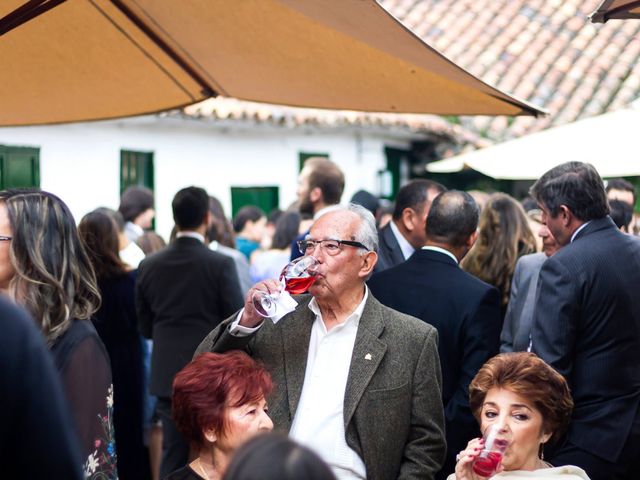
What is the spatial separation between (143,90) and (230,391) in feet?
9.89

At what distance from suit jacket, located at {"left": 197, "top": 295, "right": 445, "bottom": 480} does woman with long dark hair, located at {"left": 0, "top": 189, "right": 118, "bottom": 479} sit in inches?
Answer: 24.2

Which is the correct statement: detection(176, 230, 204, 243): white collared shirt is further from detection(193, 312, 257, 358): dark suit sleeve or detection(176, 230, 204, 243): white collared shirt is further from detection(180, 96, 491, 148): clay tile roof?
detection(180, 96, 491, 148): clay tile roof

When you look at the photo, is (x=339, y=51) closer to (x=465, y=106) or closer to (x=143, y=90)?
(x=465, y=106)

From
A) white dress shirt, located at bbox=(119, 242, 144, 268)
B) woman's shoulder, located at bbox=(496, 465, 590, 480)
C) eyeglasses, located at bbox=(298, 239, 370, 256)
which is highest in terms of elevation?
eyeglasses, located at bbox=(298, 239, 370, 256)

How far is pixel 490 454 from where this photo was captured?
12.2 ft

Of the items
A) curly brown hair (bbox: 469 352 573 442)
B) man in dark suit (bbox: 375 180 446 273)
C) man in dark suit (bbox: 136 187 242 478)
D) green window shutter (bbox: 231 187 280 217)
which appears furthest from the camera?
green window shutter (bbox: 231 187 280 217)

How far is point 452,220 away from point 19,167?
25.6 feet

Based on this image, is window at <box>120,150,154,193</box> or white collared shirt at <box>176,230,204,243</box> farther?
window at <box>120,150,154,193</box>

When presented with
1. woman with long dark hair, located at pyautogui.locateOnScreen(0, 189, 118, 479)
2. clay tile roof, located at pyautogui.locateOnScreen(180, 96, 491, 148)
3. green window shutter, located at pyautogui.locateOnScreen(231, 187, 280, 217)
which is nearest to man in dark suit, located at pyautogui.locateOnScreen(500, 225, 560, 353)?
woman with long dark hair, located at pyautogui.locateOnScreen(0, 189, 118, 479)

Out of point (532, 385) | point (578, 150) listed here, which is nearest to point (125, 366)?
point (578, 150)

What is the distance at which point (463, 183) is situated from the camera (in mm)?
19672

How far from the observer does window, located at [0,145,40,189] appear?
11.7 metres

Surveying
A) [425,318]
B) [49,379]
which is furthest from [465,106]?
[49,379]

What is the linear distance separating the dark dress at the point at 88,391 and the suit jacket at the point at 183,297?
11.9ft
